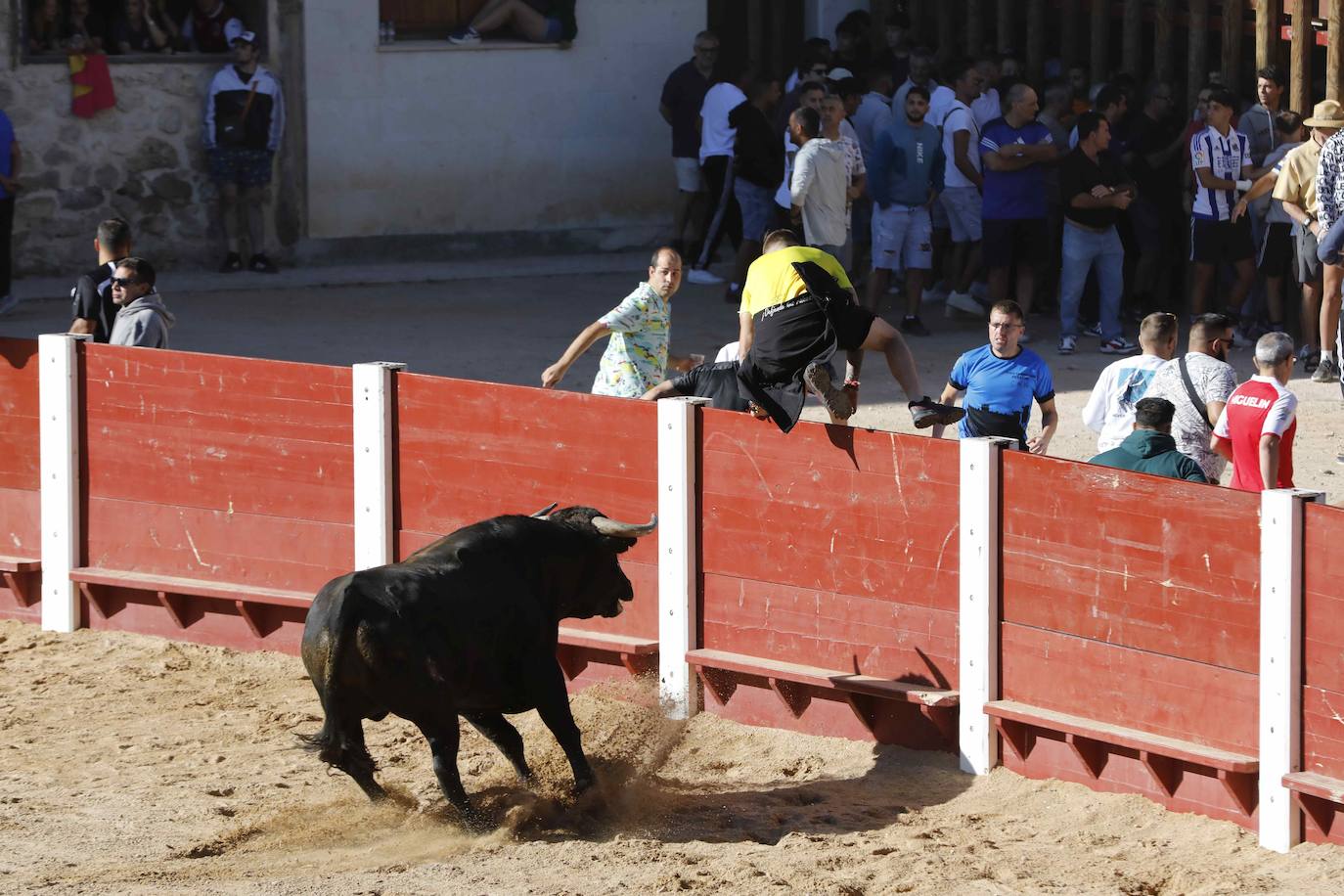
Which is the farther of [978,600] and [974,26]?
[974,26]

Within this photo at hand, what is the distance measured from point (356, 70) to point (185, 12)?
1.36 metres

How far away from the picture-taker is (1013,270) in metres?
14.3

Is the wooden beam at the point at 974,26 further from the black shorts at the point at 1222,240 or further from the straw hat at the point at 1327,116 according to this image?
the straw hat at the point at 1327,116

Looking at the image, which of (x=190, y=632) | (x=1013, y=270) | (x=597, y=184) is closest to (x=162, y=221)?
(x=597, y=184)

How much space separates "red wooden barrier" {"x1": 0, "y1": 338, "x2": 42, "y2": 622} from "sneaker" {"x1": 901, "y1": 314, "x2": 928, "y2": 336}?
6.46 m

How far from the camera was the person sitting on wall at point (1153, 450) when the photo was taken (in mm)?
7191

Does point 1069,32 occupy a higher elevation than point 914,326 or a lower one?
higher

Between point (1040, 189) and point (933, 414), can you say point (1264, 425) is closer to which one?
point (933, 414)

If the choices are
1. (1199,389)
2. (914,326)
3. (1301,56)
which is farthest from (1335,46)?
(1199,389)

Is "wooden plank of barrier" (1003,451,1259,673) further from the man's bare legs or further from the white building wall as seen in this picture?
the man's bare legs

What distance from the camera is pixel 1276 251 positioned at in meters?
13.0

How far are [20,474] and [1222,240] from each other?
25.0 ft

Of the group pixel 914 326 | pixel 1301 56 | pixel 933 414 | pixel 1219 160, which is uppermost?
pixel 1301 56

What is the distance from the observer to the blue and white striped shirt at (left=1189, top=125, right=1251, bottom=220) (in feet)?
42.2
